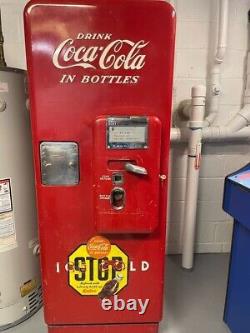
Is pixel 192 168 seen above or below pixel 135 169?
below

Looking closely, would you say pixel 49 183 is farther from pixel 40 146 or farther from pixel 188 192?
pixel 188 192

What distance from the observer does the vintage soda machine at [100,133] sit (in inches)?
37.9

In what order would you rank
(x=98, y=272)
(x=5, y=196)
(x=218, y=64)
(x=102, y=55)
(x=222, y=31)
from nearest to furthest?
1. (x=102, y=55)
2. (x=98, y=272)
3. (x=5, y=196)
4. (x=222, y=31)
5. (x=218, y=64)

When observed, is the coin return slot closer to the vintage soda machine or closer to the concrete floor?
the vintage soda machine

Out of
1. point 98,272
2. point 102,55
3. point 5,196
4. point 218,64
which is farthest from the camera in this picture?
point 218,64

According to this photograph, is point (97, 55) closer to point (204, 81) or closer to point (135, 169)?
point (135, 169)

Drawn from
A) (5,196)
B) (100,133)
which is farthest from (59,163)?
(5,196)

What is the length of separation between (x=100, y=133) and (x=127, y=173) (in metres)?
0.18

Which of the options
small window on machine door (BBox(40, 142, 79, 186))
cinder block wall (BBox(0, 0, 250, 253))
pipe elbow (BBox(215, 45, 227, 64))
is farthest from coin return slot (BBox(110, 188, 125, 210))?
pipe elbow (BBox(215, 45, 227, 64))

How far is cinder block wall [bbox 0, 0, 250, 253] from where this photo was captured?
1720 mm

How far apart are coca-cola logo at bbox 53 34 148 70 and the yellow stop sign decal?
73cm

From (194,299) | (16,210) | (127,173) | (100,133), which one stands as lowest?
(194,299)

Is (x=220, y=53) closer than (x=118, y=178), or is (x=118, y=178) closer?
(x=118, y=178)

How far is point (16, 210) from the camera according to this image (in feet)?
4.48
